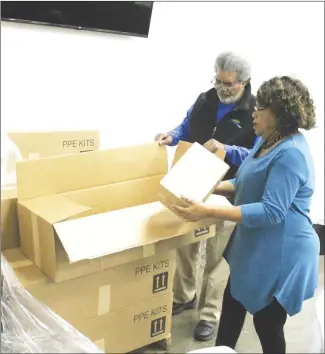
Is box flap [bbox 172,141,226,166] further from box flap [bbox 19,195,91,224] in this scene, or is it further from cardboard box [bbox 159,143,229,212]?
box flap [bbox 19,195,91,224]

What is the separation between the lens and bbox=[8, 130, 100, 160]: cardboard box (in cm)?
146

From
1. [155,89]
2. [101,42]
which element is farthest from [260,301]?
[101,42]

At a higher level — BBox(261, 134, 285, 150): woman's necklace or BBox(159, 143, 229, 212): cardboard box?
BBox(261, 134, 285, 150): woman's necklace

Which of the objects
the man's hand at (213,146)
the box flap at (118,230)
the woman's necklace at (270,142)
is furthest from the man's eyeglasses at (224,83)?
the box flap at (118,230)

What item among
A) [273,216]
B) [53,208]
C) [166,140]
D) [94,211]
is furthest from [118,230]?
[166,140]

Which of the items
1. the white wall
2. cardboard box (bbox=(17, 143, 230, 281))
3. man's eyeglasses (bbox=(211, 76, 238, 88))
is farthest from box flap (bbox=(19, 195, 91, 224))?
man's eyeglasses (bbox=(211, 76, 238, 88))

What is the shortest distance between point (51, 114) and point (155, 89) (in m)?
0.49

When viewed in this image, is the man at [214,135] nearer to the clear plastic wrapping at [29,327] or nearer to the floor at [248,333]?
the floor at [248,333]

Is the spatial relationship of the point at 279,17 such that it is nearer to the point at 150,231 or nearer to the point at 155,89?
the point at 155,89

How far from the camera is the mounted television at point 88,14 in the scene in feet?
4.69

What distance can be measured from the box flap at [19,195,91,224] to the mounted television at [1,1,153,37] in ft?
1.87

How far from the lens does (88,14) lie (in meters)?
1.56

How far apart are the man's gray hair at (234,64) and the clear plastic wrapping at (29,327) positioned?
96 cm

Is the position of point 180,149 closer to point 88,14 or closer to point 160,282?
point 160,282
